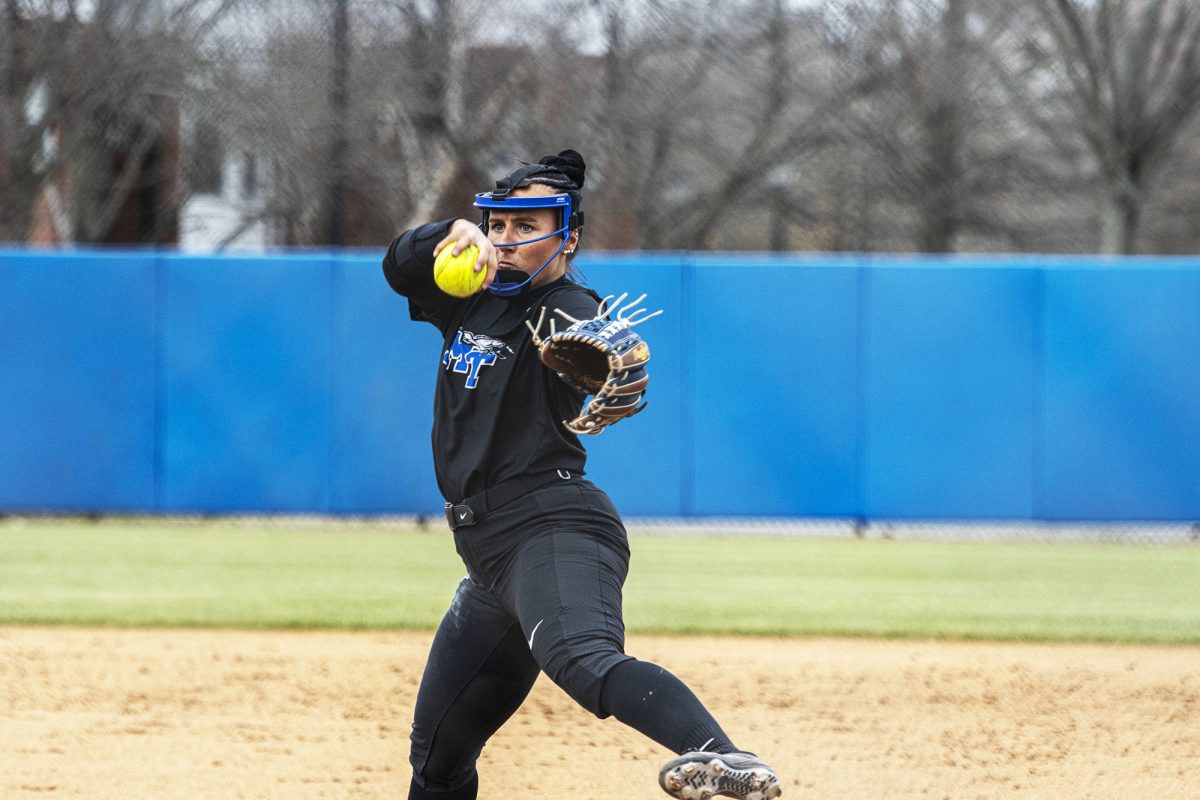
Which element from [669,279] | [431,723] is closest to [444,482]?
[431,723]

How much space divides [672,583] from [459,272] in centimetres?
621

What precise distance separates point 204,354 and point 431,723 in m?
8.43

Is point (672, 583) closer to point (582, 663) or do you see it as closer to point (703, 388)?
point (703, 388)

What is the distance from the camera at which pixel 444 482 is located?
341cm

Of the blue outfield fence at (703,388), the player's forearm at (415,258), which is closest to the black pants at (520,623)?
the player's forearm at (415,258)

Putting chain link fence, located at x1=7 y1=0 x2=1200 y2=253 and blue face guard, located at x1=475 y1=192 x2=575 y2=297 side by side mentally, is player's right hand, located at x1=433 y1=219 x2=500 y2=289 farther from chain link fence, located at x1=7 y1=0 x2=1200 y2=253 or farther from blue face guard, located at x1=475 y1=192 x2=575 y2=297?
chain link fence, located at x1=7 y1=0 x2=1200 y2=253

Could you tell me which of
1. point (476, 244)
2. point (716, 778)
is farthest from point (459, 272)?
point (716, 778)

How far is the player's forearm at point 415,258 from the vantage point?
3.36m

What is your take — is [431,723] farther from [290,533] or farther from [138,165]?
[138,165]

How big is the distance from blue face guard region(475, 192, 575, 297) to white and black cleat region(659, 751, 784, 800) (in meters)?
1.20

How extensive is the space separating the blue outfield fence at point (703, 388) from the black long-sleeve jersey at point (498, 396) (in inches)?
306

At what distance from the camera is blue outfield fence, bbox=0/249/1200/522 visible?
11117 millimetres

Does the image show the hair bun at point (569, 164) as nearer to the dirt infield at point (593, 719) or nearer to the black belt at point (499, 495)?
the black belt at point (499, 495)

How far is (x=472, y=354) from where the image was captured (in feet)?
11.0
